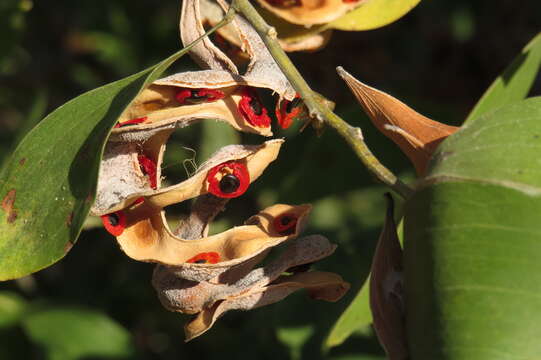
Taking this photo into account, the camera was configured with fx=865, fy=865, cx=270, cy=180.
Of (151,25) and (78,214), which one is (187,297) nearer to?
(78,214)

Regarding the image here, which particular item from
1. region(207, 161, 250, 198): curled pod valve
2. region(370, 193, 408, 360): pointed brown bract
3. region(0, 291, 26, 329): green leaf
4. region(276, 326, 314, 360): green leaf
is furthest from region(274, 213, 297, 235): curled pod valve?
region(0, 291, 26, 329): green leaf

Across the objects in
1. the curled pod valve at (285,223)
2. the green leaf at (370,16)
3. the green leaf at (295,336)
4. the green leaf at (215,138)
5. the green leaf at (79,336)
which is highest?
the green leaf at (370,16)

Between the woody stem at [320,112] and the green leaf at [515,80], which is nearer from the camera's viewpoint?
the woody stem at [320,112]

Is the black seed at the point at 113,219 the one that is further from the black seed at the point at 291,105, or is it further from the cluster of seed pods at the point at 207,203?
the black seed at the point at 291,105

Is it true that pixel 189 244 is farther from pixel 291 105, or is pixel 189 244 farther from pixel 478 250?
pixel 478 250

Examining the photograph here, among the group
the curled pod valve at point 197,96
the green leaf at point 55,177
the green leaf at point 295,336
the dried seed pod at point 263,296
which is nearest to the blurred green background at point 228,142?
the green leaf at point 295,336

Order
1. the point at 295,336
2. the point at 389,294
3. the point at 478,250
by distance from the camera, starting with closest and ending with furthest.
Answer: the point at 478,250, the point at 389,294, the point at 295,336

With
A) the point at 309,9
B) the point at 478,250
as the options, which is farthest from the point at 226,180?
the point at 309,9

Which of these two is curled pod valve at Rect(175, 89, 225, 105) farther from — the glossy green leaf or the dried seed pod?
the glossy green leaf
